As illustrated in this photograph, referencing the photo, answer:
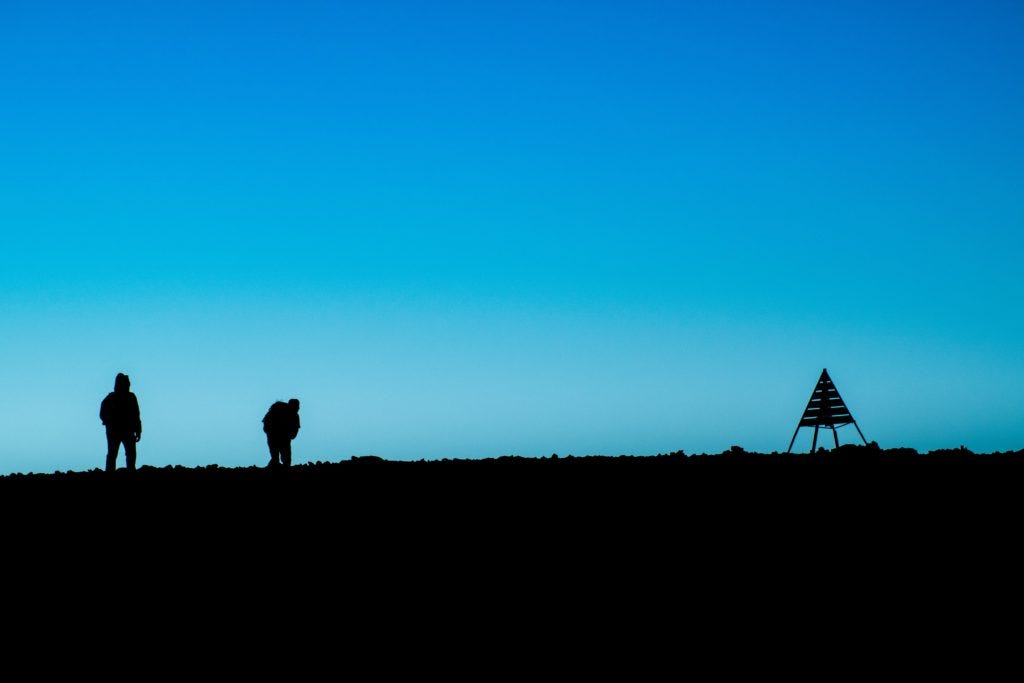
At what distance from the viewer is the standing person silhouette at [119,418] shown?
53.8 ft

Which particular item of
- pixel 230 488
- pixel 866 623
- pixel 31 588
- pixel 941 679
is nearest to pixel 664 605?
pixel 866 623

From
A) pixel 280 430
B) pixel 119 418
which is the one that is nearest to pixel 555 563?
pixel 119 418

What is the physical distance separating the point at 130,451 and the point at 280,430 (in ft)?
11.2

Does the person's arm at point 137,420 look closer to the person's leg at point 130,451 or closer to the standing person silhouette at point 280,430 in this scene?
the person's leg at point 130,451

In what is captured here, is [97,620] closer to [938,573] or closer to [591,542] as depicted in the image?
[591,542]

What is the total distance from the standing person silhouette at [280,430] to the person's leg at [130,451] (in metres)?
3.08

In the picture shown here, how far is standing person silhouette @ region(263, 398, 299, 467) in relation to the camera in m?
19.6

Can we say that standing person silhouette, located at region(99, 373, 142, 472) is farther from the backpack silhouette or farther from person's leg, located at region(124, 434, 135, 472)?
the backpack silhouette

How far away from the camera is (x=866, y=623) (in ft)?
22.6

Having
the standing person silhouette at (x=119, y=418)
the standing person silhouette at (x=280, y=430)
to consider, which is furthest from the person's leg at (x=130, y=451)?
the standing person silhouette at (x=280, y=430)

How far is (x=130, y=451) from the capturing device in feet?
55.0

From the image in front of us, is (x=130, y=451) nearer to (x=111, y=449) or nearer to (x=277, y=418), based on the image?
(x=111, y=449)

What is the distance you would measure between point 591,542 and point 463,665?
3259 mm

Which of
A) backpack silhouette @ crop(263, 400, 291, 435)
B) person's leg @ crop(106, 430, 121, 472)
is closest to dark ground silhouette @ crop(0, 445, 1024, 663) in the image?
person's leg @ crop(106, 430, 121, 472)
